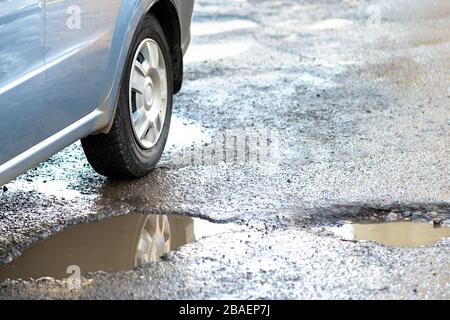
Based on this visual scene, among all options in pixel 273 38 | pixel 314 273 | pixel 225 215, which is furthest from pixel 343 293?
pixel 273 38

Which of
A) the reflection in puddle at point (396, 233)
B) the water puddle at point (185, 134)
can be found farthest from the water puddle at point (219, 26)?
the reflection in puddle at point (396, 233)

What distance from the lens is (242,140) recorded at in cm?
589

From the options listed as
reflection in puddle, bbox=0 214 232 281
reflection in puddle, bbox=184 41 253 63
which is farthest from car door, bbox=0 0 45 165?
reflection in puddle, bbox=184 41 253 63

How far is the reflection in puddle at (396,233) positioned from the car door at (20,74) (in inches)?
62.3

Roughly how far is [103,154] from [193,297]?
4.71 ft

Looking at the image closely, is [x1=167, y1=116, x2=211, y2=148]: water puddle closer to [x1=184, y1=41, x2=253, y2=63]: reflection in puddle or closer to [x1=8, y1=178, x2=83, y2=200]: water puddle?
[x1=8, y1=178, x2=83, y2=200]: water puddle

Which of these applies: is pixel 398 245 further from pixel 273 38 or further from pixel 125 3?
pixel 273 38

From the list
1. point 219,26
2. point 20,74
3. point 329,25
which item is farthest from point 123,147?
point 329,25

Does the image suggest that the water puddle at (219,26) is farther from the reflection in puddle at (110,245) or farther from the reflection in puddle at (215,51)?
the reflection in puddle at (110,245)

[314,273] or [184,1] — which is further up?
[184,1]

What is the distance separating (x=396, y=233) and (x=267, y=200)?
75cm

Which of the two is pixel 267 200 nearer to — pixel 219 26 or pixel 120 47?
pixel 120 47

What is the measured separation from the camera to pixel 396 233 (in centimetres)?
443
